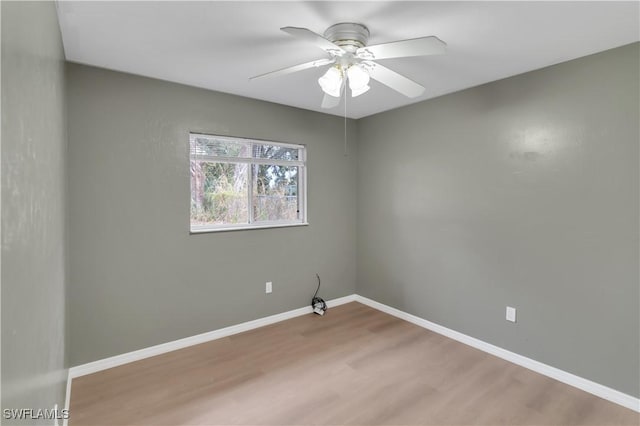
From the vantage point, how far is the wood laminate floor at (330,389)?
2111 millimetres

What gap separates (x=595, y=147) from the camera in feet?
7.70

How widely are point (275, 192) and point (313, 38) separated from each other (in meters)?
2.21

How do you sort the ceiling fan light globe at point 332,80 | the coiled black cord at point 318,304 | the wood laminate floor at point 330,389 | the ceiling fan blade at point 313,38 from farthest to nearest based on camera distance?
the coiled black cord at point 318,304 → the wood laminate floor at point 330,389 → the ceiling fan light globe at point 332,80 → the ceiling fan blade at point 313,38

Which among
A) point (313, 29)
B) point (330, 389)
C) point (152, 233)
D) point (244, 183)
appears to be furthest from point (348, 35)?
point (330, 389)

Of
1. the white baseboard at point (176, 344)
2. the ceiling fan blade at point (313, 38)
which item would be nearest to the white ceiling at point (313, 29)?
the ceiling fan blade at point (313, 38)

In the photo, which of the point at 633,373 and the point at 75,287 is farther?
the point at 75,287

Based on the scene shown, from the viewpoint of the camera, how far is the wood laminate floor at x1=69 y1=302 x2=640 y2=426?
2111mm

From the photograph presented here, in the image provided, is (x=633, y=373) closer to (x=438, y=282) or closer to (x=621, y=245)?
(x=621, y=245)

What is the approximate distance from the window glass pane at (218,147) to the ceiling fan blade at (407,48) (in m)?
1.82

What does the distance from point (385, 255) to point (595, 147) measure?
88.6 inches

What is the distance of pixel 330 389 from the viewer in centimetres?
242

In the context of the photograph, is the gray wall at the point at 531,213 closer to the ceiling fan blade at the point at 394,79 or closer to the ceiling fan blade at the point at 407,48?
the ceiling fan blade at the point at 394,79

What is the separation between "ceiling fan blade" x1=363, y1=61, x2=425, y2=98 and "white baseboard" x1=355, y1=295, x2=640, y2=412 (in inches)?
92.3

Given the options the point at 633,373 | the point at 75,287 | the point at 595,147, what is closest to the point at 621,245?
the point at 595,147
